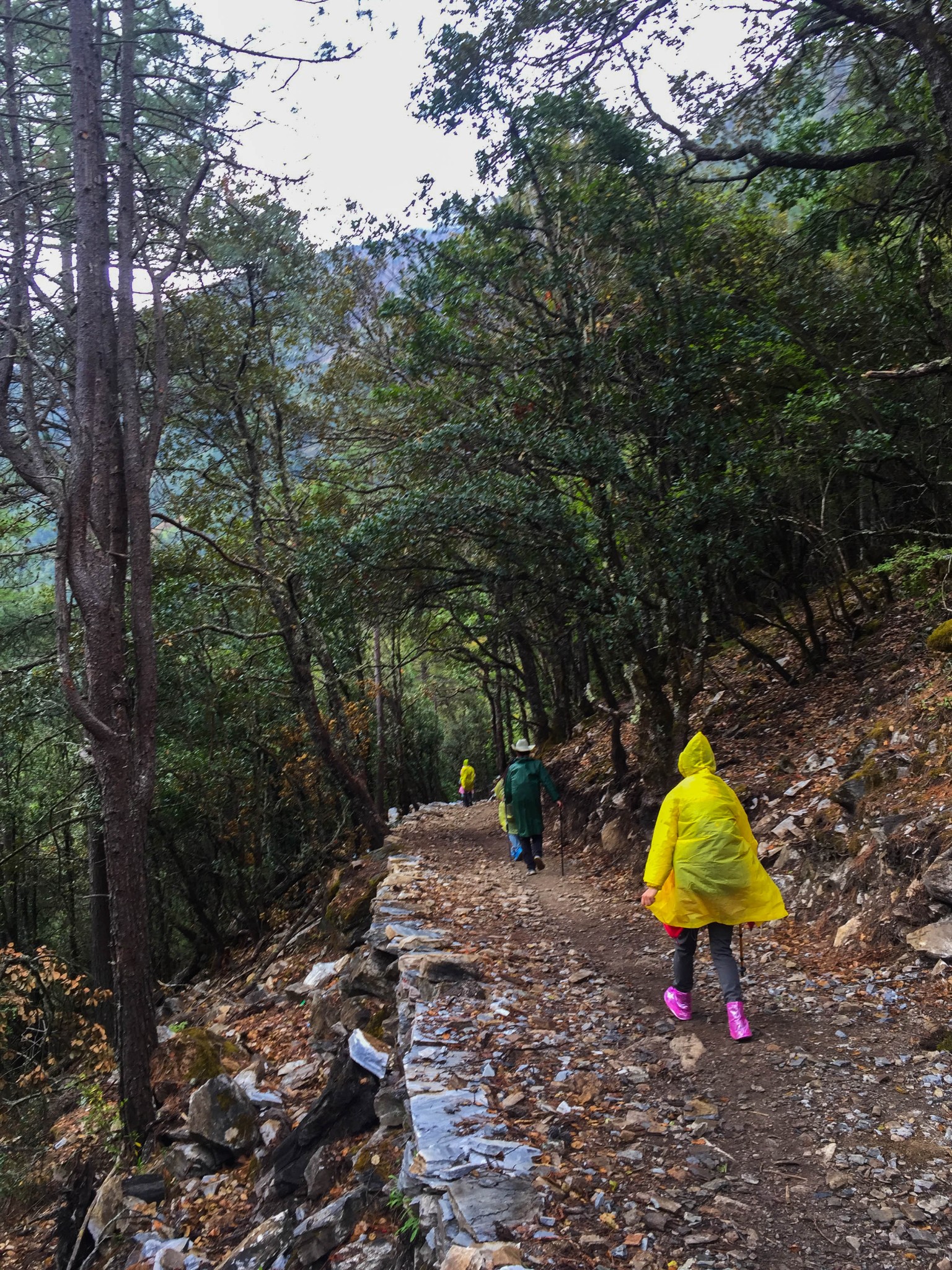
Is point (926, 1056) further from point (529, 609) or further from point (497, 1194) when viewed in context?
point (529, 609)

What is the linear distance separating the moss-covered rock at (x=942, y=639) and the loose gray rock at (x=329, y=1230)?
7179mm

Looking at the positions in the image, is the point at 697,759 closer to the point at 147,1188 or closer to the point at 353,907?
the point at 147,1188

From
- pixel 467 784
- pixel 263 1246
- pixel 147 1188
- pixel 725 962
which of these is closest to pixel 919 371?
pixel 725 962

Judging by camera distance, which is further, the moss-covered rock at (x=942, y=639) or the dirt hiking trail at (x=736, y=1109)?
the moss-covered rock at (x=942, y=639)

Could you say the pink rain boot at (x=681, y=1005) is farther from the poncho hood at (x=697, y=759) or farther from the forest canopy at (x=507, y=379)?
the forest canopy at (x=507, y=379)

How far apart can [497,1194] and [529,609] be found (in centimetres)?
788

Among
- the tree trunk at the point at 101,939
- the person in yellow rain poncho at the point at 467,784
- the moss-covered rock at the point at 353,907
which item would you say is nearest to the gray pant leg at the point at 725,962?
the moss-covered rock at the point at 353,907

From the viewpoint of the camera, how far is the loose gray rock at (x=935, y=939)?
200 inches

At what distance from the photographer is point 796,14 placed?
779 cm

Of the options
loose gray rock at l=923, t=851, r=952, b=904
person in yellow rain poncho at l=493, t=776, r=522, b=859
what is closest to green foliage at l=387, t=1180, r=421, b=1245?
loose gray rock at l=923, t=851, r=952, b=904

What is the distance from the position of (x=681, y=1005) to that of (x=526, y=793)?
16.7ft

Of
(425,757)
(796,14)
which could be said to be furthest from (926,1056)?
(425,757)

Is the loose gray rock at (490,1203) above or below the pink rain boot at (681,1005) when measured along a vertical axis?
above

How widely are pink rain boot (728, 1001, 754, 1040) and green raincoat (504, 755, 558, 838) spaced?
16.8 ft
